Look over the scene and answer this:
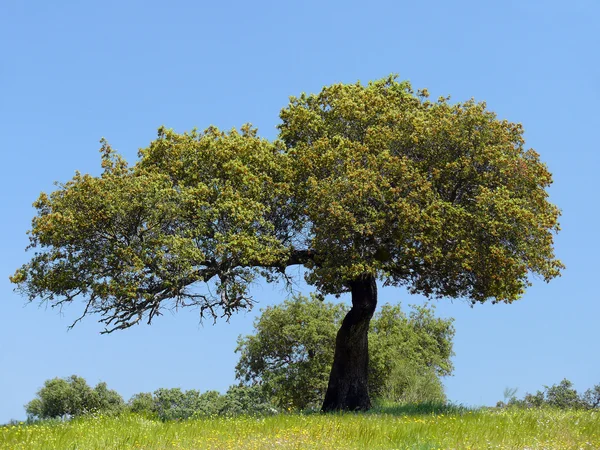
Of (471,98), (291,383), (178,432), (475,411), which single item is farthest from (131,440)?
(291,383)

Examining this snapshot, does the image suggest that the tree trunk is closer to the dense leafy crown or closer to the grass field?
the dense leafy crown

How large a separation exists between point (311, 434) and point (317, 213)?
380 inches

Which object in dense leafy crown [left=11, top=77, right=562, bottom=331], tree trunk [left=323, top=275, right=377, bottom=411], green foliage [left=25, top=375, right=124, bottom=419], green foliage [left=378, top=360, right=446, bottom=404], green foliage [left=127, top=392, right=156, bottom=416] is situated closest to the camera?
dense leafy crown [left=11, top=77, right=562, bottom=331]

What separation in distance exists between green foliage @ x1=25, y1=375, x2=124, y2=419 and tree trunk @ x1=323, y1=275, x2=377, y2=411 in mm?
40460

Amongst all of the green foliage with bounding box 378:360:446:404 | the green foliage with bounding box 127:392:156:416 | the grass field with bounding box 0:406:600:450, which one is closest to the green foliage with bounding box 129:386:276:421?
the green foliage with bounding box 127:392:156:416

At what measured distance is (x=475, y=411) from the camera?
22703 millimetres

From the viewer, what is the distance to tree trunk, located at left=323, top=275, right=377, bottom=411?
27.5 meters

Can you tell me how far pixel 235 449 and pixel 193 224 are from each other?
12.1 m

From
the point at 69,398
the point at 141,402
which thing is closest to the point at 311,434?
the point at 141,402

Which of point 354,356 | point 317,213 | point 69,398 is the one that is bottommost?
point 69,398

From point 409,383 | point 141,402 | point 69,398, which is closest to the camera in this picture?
point 409,383

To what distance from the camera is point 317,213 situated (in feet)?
78.5

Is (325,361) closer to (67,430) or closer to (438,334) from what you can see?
(438,334)

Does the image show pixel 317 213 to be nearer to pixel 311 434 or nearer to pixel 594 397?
pixel 311 434
